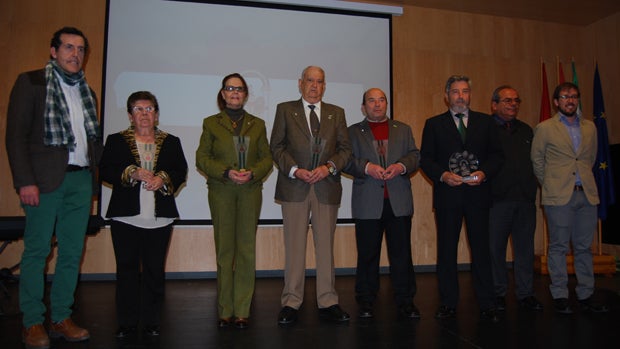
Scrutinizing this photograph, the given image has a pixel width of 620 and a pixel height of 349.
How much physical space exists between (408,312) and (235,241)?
53.4 inches

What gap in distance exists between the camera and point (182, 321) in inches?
119

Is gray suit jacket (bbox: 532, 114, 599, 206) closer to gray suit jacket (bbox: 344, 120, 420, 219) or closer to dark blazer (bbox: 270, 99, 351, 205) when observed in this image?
gray suit jacket (bbox: 344, 120, 420, 219)

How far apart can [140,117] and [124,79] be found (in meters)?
2.53

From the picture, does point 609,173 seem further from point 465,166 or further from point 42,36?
point 42,36

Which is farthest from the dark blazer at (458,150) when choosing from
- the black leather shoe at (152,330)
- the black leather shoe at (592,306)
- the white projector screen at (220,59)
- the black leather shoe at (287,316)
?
the white projector screen at (220,59)

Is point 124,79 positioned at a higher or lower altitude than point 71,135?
higher

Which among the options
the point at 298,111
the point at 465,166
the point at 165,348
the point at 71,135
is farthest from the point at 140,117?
the point at 465,166

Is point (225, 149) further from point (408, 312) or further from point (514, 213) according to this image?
point (514, 213)

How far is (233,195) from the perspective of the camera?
2.80 m

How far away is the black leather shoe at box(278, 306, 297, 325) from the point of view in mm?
2871

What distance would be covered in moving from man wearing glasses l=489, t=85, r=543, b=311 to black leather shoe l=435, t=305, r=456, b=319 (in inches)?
23.2

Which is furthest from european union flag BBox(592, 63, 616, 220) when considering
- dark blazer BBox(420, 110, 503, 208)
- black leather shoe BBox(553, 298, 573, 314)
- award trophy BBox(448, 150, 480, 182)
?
award trophy BBox(448, 150, 480, 182)

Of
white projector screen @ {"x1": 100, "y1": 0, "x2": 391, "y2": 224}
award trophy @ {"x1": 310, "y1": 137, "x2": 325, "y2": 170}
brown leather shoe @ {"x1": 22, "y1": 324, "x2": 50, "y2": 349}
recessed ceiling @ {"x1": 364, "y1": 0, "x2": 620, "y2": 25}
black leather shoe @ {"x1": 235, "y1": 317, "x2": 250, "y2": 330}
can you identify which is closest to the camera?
brown leather shoe @ {"x1": 22, "y1": 324, "x2": 50, "y2": 349}

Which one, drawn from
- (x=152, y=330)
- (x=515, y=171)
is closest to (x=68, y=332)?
(x=152, y=330)
